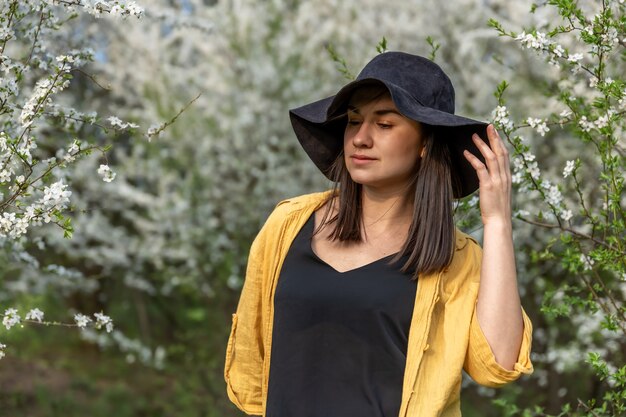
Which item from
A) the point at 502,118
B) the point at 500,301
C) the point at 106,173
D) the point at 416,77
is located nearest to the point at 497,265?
the point at 500,301

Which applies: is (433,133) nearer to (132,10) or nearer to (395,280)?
(395,280)

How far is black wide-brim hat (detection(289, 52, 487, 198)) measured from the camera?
2.37m

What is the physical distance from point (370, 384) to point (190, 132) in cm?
519

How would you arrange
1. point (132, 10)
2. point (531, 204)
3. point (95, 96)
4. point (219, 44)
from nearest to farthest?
point (132, 10) → point (531, 204) → point (219, 44) → point (95, 96)

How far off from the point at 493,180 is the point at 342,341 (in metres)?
0.53

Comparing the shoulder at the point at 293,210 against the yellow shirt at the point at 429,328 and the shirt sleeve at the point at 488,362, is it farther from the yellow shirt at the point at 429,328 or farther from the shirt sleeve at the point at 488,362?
the shirt sleeve at the point at 488,362

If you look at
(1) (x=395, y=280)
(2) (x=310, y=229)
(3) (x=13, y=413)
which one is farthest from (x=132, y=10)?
(3) (x=13, y=413)

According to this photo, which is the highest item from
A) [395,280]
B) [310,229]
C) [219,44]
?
[219,44]

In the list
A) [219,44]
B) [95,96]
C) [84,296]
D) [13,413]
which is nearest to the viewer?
[13,413]

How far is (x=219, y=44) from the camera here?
307 inches

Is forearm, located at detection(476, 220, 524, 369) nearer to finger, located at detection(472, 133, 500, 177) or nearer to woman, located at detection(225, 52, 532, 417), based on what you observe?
woman, located at detection(225, 52, 532, 417)

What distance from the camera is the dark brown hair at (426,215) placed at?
2.38 meters

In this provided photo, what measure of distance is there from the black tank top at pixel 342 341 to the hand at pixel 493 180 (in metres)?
0.25

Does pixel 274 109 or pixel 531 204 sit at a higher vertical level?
pixel 274 109
